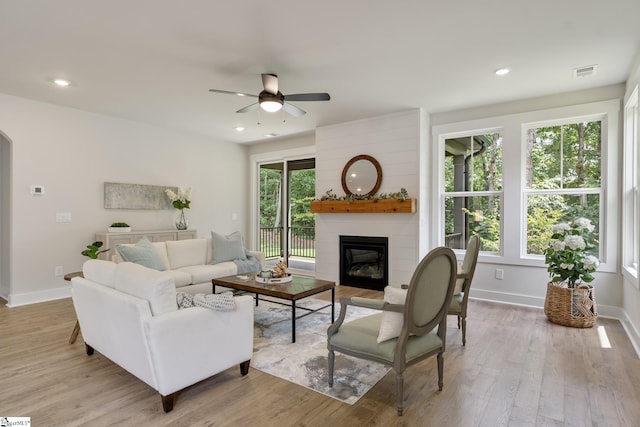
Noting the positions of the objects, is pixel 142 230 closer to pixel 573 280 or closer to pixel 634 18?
pixel 573 280

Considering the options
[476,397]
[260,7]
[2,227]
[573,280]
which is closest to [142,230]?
[2,227]

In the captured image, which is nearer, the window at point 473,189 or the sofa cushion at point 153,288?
the sofa cushion at point 153,288

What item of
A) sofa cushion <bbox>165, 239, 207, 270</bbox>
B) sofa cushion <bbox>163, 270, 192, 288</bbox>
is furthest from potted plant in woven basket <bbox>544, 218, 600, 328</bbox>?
sofa cushion <bbox>165, 239, 207, 270</bbox>

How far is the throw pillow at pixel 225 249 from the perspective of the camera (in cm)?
509

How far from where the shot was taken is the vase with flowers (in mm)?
5934

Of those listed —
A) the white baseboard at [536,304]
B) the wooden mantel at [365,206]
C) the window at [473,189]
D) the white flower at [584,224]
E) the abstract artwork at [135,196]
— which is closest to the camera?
the white baseboard at [536,304]

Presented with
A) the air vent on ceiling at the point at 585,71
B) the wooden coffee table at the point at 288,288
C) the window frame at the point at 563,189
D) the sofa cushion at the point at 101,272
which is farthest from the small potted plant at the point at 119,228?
the air vent on ceiling at the point at 585,71

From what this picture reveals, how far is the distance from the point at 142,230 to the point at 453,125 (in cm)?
504

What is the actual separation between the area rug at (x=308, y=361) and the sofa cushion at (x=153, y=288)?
0.96 metres

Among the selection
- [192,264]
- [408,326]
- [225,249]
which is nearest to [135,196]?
[192,264]

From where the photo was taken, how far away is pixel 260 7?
2.57m

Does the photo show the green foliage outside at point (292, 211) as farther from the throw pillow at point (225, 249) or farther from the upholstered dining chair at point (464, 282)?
→ the upholstered dining chair at point (464, 282)

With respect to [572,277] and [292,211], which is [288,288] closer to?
[572,277]

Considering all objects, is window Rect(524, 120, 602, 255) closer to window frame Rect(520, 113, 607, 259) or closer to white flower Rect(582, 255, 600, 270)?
window frame Rect(520, 113, 607, 259)
